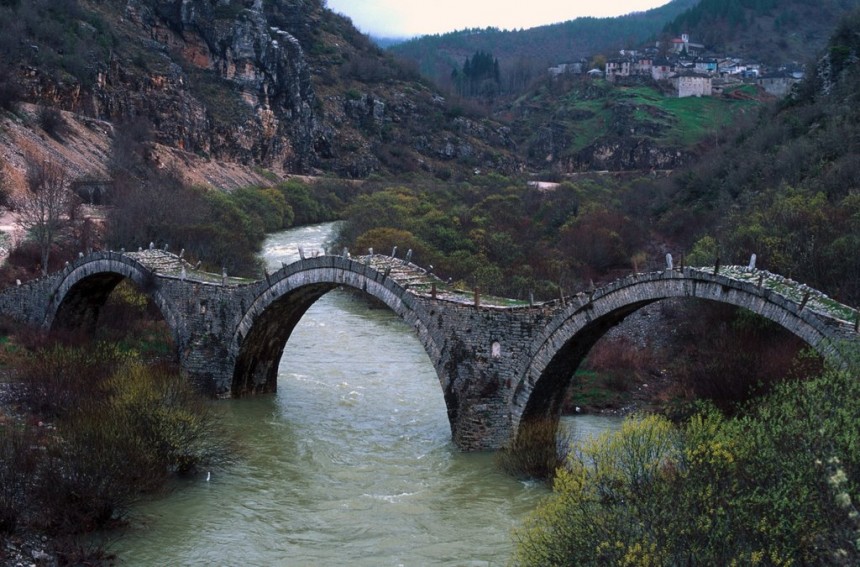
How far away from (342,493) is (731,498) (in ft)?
29.6

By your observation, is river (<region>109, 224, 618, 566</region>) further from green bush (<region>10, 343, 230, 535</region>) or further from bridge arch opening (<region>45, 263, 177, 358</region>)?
bridge arch opening (<region>45, 263, 177, 358</region>)

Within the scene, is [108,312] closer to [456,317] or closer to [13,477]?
[456,317]

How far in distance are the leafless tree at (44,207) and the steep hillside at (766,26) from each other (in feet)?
374

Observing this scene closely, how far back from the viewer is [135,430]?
1570 cm

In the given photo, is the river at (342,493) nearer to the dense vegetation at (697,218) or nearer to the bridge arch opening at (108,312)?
the bridge arch opening at (108,312)

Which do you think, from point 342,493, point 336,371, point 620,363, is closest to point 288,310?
point 336,371

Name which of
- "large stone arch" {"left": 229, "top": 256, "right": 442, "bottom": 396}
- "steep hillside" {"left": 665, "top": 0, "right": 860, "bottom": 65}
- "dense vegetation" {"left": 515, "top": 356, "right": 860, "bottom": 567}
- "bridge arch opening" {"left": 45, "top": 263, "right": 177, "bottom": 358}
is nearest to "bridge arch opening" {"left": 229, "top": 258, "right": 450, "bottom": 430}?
"large stone arch" {"left": 229, "top": 256, "right": 442, "bottom": 396}

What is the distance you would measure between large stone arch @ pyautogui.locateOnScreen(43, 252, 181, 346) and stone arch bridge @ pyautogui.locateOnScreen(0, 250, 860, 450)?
0.05 meters

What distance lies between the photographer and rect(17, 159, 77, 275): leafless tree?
3303 cm

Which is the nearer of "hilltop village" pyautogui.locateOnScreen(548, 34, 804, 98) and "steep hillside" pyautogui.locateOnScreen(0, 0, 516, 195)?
"steep hillside" pyautogui.locateOnScreen(0, 0, 516, 195)

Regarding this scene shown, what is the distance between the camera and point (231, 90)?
86438 millimetres

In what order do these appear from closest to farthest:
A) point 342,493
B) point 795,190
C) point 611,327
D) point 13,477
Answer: point 13,477, point 342,493, point 611,327, point 795,190

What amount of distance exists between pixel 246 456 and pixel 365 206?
33.9 meters

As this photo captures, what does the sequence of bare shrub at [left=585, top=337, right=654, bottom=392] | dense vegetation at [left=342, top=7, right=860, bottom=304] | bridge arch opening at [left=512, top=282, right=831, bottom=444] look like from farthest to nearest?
dense vegetation at [left=342, top=7, right=860, bottom=304] → bare shrub at [left=585, top=337, right=654, bottom=392] → bridge arch opening at [left=512, top=282, right=831, bottom=444]
